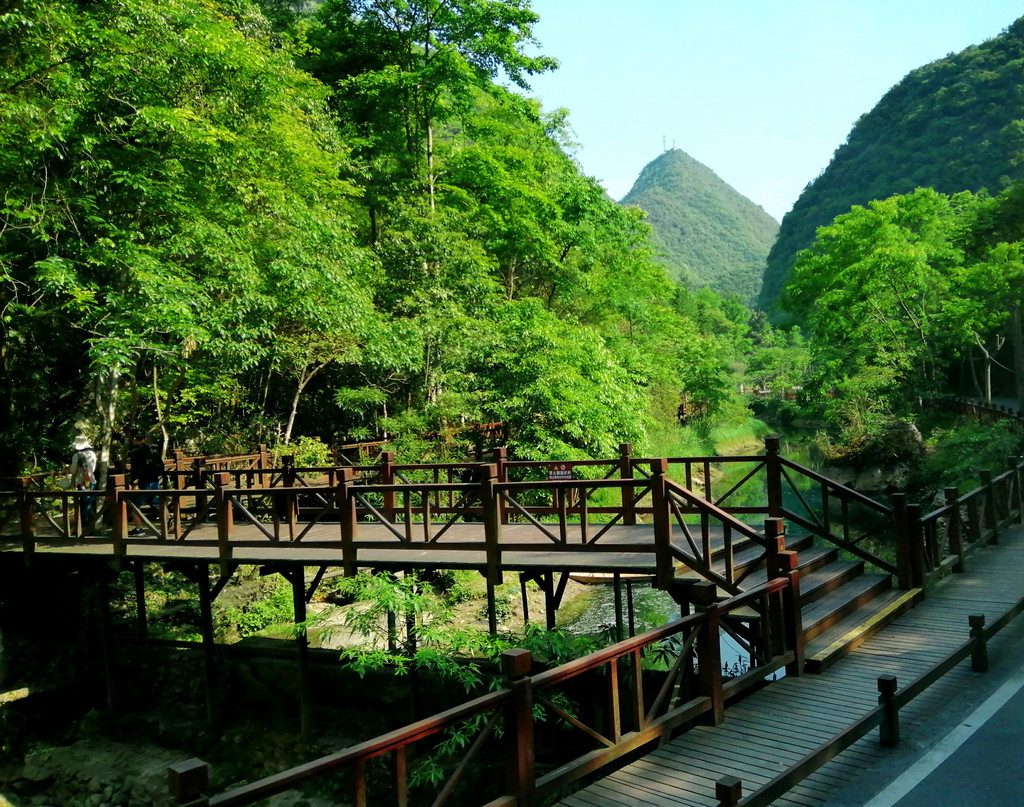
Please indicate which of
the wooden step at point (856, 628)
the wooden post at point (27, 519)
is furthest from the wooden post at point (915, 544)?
the wooden post at point (27, 519)

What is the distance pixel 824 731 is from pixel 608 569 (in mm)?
3145

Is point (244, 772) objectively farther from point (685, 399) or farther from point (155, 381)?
point (685, 399)

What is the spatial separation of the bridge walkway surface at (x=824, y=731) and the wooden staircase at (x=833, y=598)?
13 cm

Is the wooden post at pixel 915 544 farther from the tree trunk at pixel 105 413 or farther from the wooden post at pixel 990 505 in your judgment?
the tree trunk at pixel 105 413

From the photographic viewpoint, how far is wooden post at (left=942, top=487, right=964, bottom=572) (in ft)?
32.9

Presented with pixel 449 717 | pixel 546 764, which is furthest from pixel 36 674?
pixel 449 717

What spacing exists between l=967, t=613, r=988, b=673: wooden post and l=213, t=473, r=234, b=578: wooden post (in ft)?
29.7

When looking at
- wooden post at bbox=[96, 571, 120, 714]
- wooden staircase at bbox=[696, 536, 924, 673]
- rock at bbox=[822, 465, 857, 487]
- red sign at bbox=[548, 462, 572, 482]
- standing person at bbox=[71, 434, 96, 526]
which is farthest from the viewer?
rock at bbox=[822, 465, 857, 487]

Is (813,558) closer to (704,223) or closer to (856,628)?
(856,628)

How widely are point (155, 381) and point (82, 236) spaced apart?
3.24 metres

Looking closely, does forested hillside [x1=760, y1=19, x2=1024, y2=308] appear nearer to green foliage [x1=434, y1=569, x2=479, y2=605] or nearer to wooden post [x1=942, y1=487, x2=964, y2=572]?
wooden post [x1=942, y1=487, x2=964, y2=572]

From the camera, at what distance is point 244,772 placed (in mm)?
10703

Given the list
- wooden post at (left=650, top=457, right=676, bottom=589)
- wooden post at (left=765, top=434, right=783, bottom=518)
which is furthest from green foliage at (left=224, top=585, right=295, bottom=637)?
wooden post at (left=765, top=434, right=783, bottom=518)

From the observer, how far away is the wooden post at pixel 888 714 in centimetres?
538
